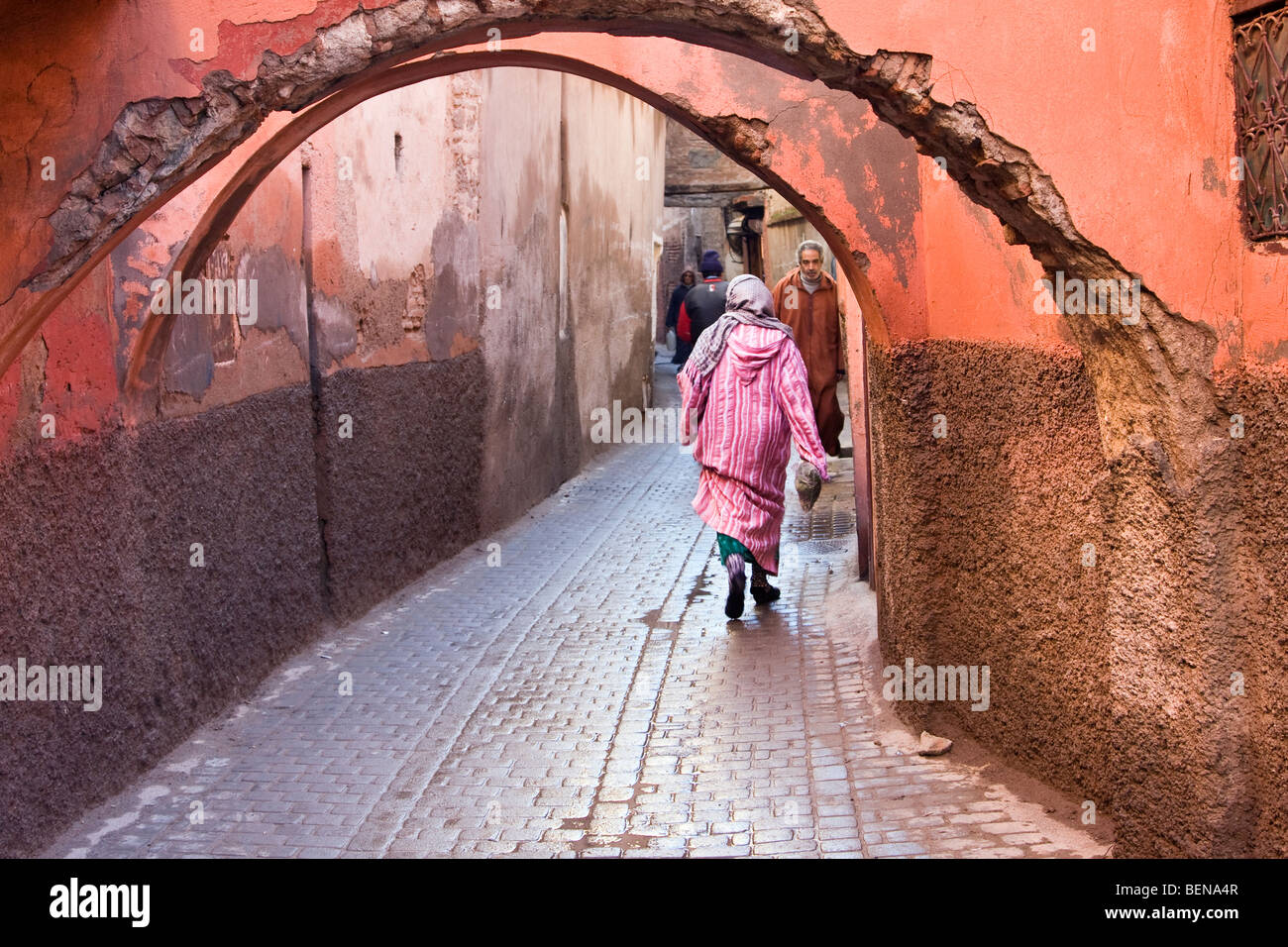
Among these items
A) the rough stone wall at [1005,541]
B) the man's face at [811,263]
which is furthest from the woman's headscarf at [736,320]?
the man's face at [811,263]

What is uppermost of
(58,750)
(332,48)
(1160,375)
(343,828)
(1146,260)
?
(332,48)

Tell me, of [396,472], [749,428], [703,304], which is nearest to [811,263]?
[749,428]

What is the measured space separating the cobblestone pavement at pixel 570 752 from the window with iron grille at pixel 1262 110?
1.93 meters

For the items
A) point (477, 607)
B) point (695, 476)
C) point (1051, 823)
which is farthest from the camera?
point (695, 476)

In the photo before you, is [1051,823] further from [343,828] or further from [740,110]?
[740,110]

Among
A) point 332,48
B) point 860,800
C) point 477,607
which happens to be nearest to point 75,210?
point 332,48

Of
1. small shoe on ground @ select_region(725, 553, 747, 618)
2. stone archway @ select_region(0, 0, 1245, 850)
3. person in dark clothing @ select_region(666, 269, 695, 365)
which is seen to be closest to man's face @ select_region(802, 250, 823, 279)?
small shoe on ground @ select_region(725, 553, 747, 618)

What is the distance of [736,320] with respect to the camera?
7719 mm

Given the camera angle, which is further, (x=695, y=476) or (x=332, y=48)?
(x=695, y=476)

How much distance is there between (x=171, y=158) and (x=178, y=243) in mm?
2012

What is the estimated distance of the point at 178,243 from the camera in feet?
17.5

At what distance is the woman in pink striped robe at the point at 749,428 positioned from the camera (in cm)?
749

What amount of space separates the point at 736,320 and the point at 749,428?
63 centimetres

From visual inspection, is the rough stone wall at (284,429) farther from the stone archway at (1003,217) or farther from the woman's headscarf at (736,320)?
the woman's headscarf at (736,320)
